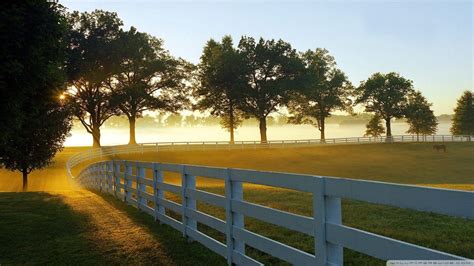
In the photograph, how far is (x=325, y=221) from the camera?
15.2ft

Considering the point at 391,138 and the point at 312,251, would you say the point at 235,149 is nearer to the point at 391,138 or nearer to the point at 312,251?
the point at 391,138

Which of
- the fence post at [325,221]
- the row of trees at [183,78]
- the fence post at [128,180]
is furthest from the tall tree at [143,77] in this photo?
the fence post at [325,221]

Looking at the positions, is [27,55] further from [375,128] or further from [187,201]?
[375,128]

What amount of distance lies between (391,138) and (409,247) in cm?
7086

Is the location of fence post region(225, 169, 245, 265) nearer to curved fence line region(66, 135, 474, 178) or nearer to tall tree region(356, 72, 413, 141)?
curved fence line region(66, 135, 474, 178)

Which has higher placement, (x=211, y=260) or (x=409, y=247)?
(x=409, y=247)

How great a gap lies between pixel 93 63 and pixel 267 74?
24.8 meters

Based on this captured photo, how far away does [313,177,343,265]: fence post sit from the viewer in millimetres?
4574

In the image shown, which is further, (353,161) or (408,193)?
(353,161)

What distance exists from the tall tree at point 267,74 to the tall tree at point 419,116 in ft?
92.1

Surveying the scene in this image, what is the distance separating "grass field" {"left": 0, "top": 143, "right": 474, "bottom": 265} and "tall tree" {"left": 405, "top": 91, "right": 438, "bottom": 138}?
22.3m

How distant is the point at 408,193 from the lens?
3.72 m

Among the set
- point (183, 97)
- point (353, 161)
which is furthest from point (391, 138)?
point (183, 97)

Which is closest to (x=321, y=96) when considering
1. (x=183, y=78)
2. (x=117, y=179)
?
(x=183, y=78)
